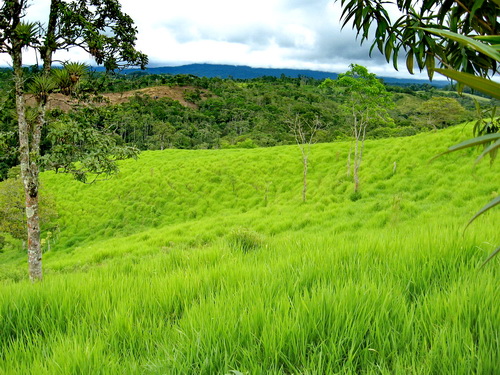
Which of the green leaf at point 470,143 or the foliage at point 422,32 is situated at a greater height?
the foliage at point 422,32

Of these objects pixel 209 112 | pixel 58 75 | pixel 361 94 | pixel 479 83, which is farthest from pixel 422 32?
pixel 209 112

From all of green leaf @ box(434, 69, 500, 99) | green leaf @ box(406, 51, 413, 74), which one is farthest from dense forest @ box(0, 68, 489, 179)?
green leaf @ box(406, 51, 413, 74)

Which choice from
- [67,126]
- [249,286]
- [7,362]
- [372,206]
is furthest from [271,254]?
[372,206]

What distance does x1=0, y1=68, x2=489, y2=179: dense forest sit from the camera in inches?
298

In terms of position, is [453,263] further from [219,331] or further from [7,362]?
[7,362]

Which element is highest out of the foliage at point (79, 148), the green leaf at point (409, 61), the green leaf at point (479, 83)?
the green leaf at point (409, 61)

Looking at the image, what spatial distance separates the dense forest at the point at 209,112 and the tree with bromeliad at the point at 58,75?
0.29 m

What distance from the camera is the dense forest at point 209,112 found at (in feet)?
24.8

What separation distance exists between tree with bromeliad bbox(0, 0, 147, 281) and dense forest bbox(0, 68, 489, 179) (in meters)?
0.29

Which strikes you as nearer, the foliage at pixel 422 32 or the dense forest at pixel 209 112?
the foliage at pixel 422 32

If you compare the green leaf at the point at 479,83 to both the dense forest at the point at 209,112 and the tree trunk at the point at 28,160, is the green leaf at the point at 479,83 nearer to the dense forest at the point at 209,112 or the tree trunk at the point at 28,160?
the dense forest at the point at 209,112

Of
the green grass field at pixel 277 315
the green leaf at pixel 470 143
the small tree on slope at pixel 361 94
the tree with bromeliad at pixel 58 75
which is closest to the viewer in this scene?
the green leaf at pixel 470 143

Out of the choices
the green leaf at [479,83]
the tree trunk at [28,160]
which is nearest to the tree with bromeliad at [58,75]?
the tree trunk at [28,160]

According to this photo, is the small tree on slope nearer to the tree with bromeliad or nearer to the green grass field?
the tree with bromeliad
